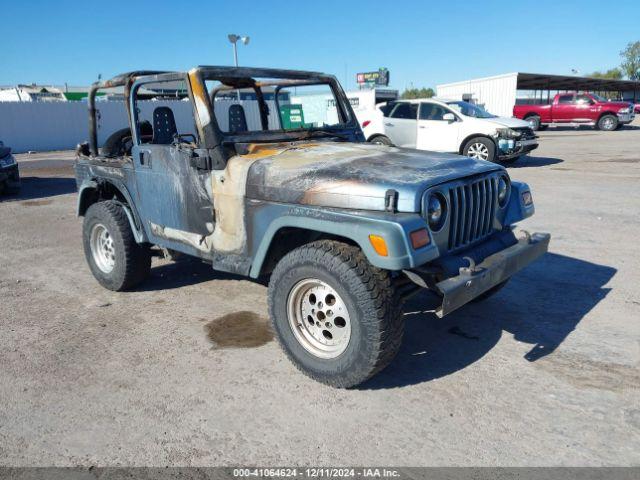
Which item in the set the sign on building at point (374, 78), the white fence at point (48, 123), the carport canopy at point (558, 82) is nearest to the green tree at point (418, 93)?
the sign on building at point (374, 78)

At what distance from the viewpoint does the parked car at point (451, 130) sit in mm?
12516

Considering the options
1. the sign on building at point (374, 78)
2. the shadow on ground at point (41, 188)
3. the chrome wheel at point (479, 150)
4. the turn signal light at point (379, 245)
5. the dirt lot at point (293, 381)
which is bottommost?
the dirt lot at point (293, 381)

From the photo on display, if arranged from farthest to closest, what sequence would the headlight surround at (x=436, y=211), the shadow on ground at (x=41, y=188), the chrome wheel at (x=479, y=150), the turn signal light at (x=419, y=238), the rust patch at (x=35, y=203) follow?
the chrome wheel at (x=479, y=150)
the shadow on ground at (x=41, y=188)
the rust patch at (x=35, y=203)
the headlight surround at (x=436, y=211)
the turn signal light at (x=419, y=238)

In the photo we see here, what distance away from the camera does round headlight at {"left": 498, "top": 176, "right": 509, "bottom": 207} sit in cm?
369

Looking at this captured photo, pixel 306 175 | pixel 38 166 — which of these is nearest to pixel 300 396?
pixel 306 175

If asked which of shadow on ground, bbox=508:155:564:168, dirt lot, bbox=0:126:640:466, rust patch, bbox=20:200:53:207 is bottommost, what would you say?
dirt lot, bbox=0:126:640:466

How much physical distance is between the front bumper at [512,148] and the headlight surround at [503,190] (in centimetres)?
939

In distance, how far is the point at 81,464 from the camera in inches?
101

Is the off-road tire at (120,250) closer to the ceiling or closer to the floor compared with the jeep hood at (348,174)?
closer to the floor

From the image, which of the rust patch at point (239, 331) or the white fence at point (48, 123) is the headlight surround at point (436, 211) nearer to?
the rust patch at point (239, 331)

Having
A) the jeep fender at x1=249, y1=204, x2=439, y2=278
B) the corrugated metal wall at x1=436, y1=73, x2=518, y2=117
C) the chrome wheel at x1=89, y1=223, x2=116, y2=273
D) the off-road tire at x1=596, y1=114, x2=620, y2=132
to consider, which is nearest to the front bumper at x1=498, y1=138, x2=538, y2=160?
the chrome wheel at x1=89, y1=223, x2=116, y2=273

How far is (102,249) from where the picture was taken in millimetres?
5051

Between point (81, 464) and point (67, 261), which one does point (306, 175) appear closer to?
point (81, 464)

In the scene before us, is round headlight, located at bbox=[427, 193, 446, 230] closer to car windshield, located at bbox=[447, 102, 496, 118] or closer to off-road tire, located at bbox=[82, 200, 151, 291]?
off-road tire, located at bbox=[82, 200, 151, 291]
